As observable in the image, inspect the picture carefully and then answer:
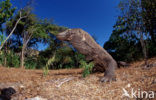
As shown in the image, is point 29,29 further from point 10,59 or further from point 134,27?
point 134,27

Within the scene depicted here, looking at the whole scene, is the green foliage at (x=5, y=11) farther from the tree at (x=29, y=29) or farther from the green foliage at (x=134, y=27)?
the green foliage at (x=134, y=27)

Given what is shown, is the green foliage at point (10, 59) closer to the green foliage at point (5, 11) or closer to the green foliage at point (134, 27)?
the green foliage at point (5, 11)

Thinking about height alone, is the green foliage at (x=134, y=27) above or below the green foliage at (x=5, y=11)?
below

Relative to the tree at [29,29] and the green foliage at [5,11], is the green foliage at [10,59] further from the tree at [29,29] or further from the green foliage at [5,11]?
the green foliage at [5,11]

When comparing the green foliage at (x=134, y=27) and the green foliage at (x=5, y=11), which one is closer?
the green foliage at (x=134, y=27)

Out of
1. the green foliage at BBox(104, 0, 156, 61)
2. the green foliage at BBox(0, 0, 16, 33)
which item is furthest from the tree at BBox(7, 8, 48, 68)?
the green foliage at BBox(104, 0, 156, 61)

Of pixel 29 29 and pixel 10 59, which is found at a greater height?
pixel 29 29

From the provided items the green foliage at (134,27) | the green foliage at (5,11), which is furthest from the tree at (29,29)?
the green foliage at (134,27)

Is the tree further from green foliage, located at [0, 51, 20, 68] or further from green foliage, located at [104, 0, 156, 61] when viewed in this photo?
green foliage, located at [104, 0, 156, 61]

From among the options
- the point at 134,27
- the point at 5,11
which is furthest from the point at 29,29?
the point at 134,27

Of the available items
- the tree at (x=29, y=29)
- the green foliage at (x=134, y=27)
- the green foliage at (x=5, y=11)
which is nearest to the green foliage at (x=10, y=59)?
the tree at (x=29, y=29)

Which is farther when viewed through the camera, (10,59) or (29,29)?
(29,29)

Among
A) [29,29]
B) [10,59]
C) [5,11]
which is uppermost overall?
[5,11]

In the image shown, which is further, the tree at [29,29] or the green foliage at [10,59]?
the tree at [29,29]
